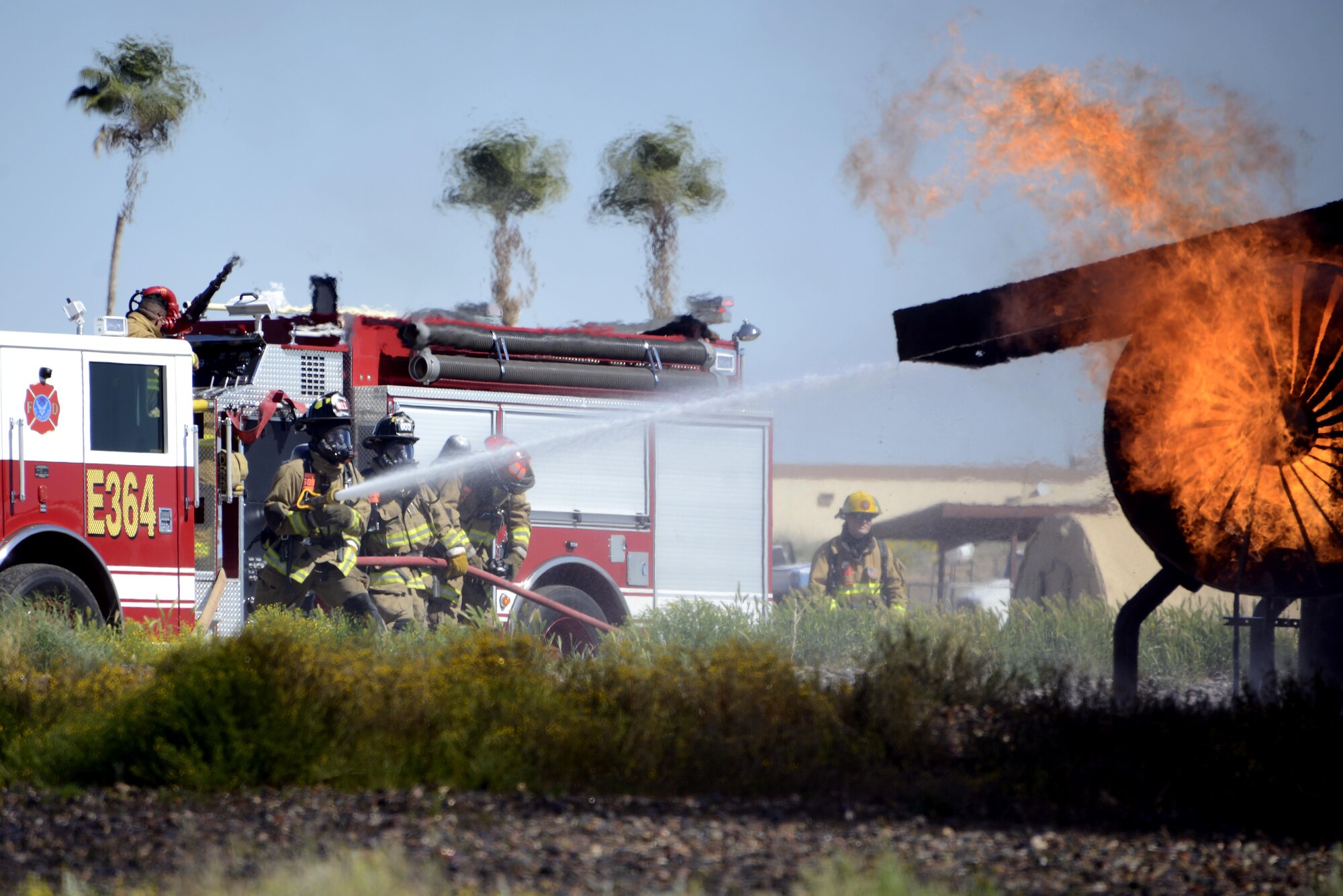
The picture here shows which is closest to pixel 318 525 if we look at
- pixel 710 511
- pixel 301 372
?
pixel 301 372

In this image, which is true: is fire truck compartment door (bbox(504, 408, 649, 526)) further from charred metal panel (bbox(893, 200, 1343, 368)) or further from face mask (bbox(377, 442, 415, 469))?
charred metal panel (bbox(893, 200, 1343, 368))

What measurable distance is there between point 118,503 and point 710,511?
16.6 ft

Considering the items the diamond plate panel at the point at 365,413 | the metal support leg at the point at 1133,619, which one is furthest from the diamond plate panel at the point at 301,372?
the metal support leg at the point at 1133,619

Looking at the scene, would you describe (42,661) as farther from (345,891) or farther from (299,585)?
(345,891)

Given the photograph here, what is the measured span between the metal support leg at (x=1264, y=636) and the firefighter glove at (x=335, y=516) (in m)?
5.66

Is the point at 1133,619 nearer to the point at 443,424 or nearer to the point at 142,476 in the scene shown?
the point at 443,424

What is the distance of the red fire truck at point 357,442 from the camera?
873cm

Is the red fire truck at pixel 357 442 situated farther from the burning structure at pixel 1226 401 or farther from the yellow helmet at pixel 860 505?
the burning structure at pixel 1226 401

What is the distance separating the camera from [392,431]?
1067 cm

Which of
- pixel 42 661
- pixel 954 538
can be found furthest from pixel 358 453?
pixel 954 538

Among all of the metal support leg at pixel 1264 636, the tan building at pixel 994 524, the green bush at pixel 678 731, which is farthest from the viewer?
the tan building at pixel 994 524

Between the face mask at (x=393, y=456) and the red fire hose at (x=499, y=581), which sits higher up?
the face mask at (x=393, y=456)

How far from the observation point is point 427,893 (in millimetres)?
3764

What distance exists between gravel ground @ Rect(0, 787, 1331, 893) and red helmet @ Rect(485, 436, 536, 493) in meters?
5.56
